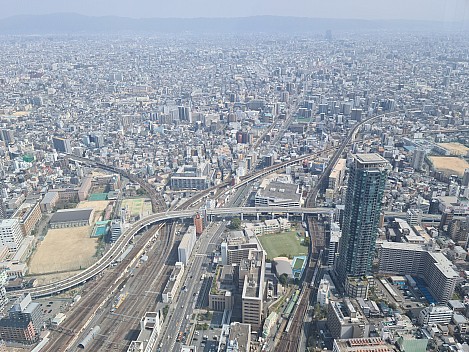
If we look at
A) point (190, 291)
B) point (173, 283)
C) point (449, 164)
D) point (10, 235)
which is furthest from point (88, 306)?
point (449, 164)

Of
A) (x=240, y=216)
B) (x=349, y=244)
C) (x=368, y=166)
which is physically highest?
(x=368, y=166)

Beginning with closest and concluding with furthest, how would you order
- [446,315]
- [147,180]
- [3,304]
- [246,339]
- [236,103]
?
[246,339] → [446,315] → [3,304] → [147,180] → [236,103]

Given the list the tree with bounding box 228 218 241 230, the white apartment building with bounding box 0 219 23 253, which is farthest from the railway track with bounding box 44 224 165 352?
the white apartment building with bounding box 0 219 23 253

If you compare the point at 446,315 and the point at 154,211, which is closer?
the point at 446,315

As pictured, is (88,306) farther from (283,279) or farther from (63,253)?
(283,279)

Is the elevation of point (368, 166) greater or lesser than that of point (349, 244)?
greater

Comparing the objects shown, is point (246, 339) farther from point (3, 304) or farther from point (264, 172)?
point (264, 172)

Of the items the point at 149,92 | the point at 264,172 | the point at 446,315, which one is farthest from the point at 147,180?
the point at 149,92
